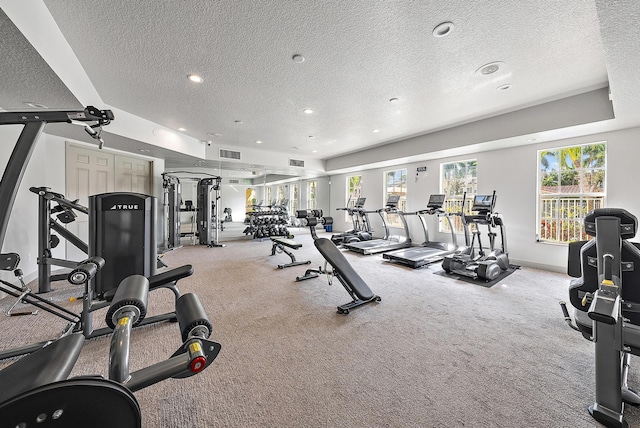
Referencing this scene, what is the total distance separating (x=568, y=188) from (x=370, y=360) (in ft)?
17.0

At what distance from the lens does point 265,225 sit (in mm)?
8320

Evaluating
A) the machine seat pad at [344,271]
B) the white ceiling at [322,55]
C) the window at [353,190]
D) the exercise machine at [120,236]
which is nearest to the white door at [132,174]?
the white ceiling at [322,55]

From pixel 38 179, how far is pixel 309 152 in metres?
6.16

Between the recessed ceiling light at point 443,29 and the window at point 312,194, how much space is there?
27.6 ft

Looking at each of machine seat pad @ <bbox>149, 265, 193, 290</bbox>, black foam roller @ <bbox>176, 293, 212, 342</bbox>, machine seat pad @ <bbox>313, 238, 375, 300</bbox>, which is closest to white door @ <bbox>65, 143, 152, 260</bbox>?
machine seat pad @ <bbox>149, 265, 193, 290</bbox>

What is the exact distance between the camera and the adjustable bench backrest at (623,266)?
1.55 m

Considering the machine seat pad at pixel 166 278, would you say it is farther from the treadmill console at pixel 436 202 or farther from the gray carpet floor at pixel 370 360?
the treadmill console at pixel 436 202

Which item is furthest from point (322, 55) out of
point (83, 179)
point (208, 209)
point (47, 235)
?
point (208, 209)

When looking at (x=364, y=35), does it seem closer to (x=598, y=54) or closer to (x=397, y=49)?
(x=397, y=49)

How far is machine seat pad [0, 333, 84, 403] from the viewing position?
0.77 m

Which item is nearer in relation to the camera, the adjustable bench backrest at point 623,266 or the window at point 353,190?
the adjustable bench backrest at point 623,266

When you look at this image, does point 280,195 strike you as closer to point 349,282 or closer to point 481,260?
point 481,260

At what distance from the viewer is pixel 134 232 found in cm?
264

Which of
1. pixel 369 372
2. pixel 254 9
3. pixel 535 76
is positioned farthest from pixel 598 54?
pixel 369 372
